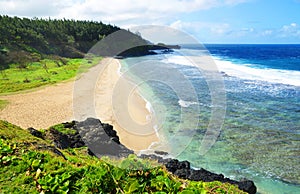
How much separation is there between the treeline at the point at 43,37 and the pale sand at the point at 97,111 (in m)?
17.6

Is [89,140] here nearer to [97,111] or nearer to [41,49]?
[97,111]

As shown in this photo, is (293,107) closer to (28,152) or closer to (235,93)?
(235,93)

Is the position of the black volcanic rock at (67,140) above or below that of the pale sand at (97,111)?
above

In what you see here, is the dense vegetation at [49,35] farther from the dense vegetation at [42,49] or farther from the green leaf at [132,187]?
the green leaf at [132,187]

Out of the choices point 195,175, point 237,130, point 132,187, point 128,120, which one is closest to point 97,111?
point 128,120

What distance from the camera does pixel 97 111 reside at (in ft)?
52.3

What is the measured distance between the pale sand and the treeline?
17574 millimetres

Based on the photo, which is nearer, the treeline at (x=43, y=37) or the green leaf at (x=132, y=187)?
the green leaf at (x=132, y=187)

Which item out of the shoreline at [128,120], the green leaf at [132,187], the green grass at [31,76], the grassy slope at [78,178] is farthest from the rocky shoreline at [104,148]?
the green grass at [31,76]

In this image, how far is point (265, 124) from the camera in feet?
51.7

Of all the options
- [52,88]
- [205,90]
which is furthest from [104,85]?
[205,90]

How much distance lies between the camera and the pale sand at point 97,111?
40.2ft

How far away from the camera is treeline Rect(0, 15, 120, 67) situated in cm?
4144

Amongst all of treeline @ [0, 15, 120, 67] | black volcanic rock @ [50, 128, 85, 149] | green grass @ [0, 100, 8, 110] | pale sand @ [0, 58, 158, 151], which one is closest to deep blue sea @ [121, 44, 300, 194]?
pale sand @ [0, 58, 158, 151]
